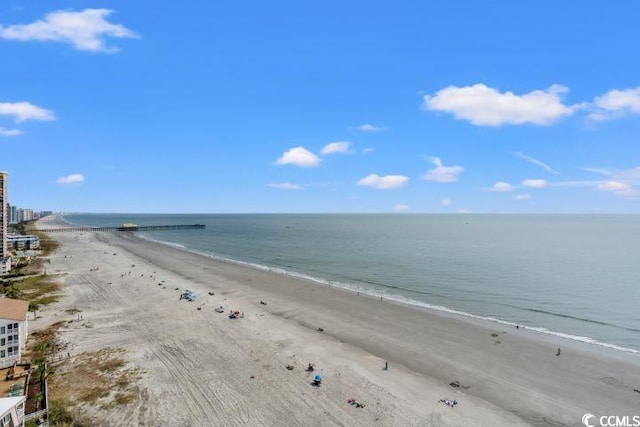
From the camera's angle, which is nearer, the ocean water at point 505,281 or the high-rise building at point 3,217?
the ocean water at point 505,281

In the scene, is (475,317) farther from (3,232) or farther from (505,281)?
(3,232)

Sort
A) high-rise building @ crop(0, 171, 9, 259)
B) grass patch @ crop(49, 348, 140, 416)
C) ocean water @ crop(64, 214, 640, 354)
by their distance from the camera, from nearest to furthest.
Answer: grass patch @ crop(49, 348, 140, 416)
ocean water @ crop(64, 214, 640, 354)
high-rise building @ crop(0, 171, 9, 259)

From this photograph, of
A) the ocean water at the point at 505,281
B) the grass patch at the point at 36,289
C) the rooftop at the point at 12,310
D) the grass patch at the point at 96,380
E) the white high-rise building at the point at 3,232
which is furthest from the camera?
the white high-rise building at the point at 3,232

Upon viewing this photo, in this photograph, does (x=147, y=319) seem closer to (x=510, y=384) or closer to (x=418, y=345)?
(x=418, y=345)

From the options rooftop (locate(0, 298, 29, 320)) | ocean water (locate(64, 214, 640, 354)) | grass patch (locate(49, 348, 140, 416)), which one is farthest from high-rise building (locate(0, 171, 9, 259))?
grass patch (locate(49, 348, 140, 416))

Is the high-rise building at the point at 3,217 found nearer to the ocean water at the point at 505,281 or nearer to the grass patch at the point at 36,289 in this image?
the grass patch at the point at 36,289

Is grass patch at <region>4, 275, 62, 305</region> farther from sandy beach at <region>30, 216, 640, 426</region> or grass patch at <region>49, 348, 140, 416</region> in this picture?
grass patch at <region>49, 348, 140, 416</region>

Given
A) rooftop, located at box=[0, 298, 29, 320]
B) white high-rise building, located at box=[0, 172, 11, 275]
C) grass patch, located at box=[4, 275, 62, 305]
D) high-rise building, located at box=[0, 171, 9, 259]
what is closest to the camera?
rooftop, located at box=[0, 298, 29, 320]

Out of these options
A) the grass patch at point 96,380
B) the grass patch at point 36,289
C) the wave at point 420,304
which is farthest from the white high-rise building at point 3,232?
the grass patch at point 96,380
